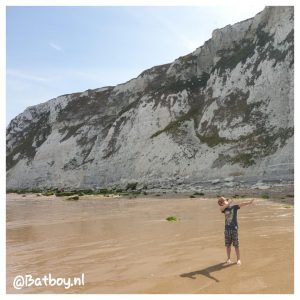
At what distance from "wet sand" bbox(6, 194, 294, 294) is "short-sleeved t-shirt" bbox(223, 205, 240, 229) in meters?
0.78

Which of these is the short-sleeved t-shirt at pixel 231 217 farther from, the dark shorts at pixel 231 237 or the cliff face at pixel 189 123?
the cliff face at pixel 189 123

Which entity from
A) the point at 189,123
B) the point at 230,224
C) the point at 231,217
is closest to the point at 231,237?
the point at 230,224

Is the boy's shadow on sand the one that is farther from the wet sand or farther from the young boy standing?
the young boy standing

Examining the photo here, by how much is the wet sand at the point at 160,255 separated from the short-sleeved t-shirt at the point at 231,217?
2.57ft

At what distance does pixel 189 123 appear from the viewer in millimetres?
59469

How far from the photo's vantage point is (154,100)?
66.4m

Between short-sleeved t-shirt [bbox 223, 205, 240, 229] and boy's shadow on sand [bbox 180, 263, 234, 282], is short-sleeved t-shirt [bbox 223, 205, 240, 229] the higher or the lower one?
the higher one

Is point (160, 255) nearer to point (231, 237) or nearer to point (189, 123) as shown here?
point (231, 237)

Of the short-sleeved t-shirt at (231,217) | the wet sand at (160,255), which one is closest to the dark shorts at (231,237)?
the short-sleeved t-shirt at (231,217)

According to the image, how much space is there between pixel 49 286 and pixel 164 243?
4503 millimetres

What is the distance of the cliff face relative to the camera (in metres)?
46.9

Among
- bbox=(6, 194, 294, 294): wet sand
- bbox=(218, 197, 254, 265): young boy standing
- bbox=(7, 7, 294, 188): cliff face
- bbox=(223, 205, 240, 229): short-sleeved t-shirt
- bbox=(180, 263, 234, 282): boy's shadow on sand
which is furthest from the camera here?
bbox=(7, 7, 294, 188): cliff face

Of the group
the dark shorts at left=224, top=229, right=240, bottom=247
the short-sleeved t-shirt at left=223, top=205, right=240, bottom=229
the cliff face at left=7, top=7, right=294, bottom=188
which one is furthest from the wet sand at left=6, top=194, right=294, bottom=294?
the cliff face at left=7, top=7, right=294, bottom=188
